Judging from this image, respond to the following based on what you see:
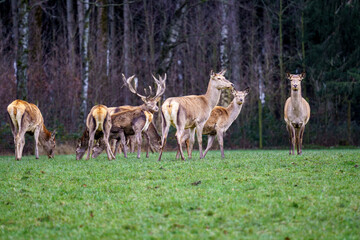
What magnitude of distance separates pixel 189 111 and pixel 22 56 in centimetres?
830

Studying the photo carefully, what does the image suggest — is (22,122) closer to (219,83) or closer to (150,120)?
(150,120)

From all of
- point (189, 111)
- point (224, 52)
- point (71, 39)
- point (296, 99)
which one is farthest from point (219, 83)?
point (71, 39)

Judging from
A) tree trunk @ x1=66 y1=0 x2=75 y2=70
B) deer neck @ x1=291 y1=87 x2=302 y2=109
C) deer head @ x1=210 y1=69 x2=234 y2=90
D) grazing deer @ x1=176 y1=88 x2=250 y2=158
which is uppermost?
tree trunk @ x1=66 y1=0 x2=75 y2=70

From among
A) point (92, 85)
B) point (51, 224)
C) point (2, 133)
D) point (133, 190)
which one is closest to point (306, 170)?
point (133, 190)

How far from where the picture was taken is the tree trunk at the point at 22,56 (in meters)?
18.9

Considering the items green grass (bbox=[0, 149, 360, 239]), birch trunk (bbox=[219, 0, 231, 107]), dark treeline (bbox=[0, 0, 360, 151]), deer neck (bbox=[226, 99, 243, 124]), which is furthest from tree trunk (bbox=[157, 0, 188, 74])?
green grass (bbox=[0, 149, 360, 239])

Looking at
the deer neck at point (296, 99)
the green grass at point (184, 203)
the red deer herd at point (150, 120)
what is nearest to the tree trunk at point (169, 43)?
the red deer herd at point (150, 120)

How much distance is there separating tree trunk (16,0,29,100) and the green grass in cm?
881

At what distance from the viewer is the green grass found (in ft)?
19.3

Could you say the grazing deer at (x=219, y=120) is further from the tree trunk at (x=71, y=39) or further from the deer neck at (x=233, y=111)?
the tree trunk at (x=71, y=39)

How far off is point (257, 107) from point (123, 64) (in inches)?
355

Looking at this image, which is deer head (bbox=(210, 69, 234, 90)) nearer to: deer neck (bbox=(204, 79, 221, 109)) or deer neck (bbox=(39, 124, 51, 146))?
deer neck (bbox=(204, 79, 221, 109))

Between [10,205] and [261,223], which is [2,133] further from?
[261,223]

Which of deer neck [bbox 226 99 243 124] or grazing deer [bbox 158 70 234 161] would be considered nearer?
grazing deer [bbox 158 70 234 161]
